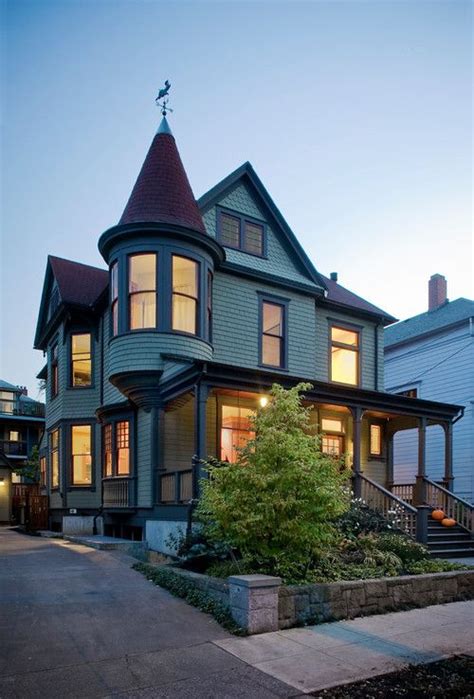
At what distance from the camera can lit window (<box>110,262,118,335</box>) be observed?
14.4 meters

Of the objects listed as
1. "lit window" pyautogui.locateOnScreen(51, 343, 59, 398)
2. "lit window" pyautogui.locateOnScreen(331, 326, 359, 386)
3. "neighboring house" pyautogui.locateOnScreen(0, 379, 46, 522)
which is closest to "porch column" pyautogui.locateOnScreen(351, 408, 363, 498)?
"lit window" pyautogui.locateOnScreen(331, 326, 359, 386)

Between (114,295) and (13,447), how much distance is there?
2304 cm

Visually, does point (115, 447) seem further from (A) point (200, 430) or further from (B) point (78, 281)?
(B) point (78, 281)

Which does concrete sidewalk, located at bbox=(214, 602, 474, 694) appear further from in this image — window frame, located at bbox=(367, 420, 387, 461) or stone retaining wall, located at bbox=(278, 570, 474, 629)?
window frame, located at bbox=(367, 420, 387, 461)

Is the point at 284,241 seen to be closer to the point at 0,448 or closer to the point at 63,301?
the point at 63,301

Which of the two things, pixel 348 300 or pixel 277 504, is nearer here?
pixel 277 504

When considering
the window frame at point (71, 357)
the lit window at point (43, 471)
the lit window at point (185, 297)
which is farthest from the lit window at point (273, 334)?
the lit window at point (43, 471)

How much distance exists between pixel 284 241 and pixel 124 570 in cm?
1114

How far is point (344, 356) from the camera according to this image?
18625 mm

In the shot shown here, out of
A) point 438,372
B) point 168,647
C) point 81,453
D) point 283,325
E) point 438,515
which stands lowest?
point 438,515

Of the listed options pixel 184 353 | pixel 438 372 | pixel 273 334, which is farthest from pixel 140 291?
pixel 438 372

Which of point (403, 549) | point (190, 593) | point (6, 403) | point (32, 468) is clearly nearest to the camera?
point (190, 593)

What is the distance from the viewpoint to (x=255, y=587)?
22.4ft

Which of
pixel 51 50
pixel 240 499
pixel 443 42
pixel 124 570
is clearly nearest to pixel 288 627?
pixel 240 499
